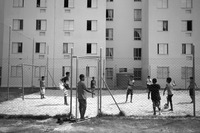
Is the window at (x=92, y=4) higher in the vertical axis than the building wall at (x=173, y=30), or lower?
higher

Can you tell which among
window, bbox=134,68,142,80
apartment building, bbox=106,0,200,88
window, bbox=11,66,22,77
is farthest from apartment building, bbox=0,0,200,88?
window, bbox=11,66,22,77

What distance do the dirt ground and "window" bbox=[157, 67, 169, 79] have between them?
19.8 m

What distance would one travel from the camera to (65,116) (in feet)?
28.2

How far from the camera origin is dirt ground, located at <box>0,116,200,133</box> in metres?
6.77

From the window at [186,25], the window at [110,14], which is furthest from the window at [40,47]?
the window at [186,25]

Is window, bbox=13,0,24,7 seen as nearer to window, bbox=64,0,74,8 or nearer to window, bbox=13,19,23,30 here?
window, bbox=13,19,23,30

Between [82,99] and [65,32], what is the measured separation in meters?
22.1

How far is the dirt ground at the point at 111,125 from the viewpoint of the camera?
6.77m

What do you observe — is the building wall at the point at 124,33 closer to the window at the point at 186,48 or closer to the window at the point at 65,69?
the window at the point at 186,48

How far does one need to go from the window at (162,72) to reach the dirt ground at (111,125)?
19.8m

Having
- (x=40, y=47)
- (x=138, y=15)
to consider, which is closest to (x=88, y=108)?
(x=40, y=47)

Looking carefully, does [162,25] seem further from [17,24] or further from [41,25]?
[17,24]

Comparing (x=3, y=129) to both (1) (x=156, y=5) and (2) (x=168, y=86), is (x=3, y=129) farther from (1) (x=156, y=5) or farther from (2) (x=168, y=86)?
(1) (x=156, y=5)

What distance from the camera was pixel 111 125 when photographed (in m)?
7.31
